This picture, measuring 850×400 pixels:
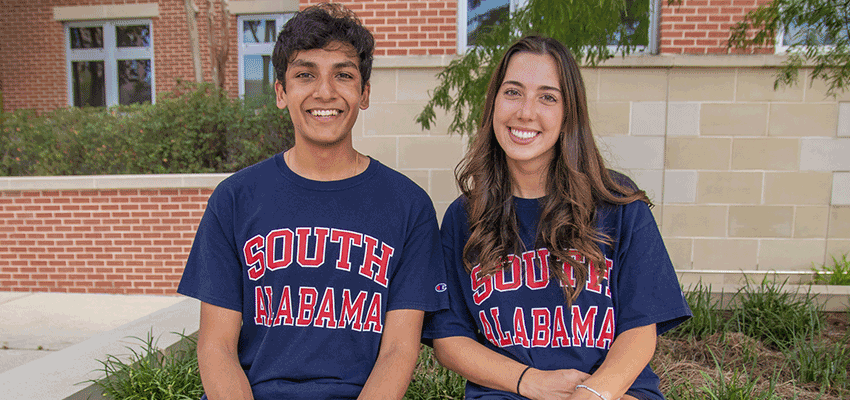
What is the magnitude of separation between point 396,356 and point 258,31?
410 inches

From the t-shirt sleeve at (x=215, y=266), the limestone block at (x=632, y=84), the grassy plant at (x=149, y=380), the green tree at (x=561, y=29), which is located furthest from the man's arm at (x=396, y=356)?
the limestone block at (x=632, y=84)

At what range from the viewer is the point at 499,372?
5.70ft

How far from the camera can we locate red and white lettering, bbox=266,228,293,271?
1.81 metres

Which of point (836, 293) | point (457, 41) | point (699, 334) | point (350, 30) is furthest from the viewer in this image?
point (457, 41)

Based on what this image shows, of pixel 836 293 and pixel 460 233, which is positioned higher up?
→ pixel 460 233

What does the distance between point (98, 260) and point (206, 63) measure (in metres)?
5.24

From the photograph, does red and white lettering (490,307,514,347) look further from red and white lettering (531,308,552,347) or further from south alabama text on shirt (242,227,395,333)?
south alabama text on shirt (242,227,395,333)

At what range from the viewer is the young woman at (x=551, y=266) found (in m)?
1.73

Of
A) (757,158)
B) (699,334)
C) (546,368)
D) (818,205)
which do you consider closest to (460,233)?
(546,368)

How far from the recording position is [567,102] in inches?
72.6

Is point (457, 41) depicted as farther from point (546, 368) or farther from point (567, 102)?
point (546, 368)

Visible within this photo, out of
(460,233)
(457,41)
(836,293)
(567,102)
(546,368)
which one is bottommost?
(836,293)

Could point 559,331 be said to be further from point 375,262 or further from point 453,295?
point 375,262

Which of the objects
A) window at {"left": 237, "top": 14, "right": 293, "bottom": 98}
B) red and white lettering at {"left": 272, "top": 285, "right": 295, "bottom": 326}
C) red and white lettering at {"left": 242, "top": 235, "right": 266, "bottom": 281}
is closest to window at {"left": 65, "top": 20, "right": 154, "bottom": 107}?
window at {"left": 237, "top": 14, "right": 293, "bottom": 98}
